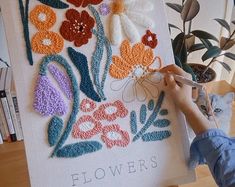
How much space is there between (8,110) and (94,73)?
382 mm

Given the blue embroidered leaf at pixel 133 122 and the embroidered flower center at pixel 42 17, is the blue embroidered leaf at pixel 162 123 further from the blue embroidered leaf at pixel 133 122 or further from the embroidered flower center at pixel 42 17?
the embroidered flower center at pixel 42 17

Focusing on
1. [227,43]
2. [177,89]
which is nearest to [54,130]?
Result: [177,89]

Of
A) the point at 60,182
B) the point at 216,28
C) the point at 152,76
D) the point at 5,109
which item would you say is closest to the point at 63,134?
the point at 60,182

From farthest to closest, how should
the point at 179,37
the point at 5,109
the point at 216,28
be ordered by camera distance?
1. the point at 216,28
2. the point at 179,37
3. the point at 5,109

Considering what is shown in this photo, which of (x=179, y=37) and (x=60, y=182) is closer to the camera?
(x=60, y=182)

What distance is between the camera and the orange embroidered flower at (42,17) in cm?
59

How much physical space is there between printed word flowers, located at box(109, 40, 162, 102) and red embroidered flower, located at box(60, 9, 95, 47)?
8 cm

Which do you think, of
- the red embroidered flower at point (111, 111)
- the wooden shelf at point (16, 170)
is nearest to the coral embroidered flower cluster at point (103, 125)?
the red embroidered flower at point (111, 111)

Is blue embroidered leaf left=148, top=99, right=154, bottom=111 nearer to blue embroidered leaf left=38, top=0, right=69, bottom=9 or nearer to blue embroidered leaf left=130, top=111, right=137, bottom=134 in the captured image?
blue embroidered leaf left=130, top=111, right=137, bottom=134

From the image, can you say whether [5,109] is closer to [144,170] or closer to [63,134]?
[63,134]

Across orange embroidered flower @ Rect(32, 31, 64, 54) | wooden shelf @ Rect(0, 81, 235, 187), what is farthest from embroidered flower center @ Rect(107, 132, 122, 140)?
wooden shelf @ Rect(0, 81, 235, 187)

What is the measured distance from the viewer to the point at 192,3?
0.91m

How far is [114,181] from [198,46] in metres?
0.62

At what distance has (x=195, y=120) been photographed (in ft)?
2.07
